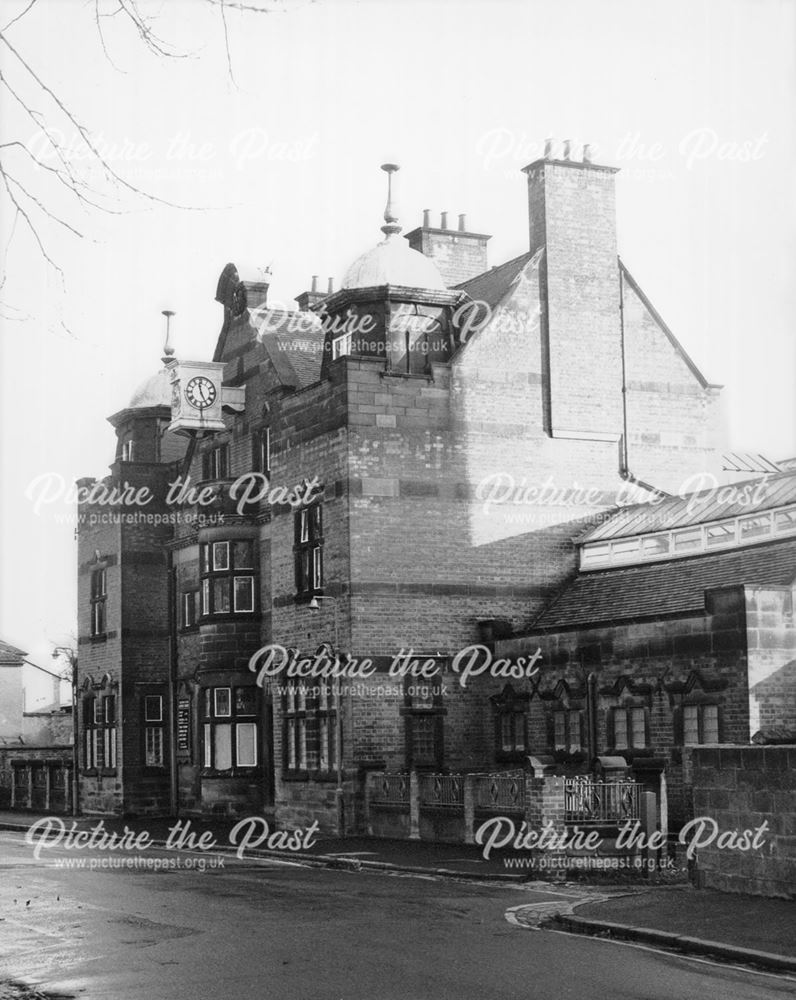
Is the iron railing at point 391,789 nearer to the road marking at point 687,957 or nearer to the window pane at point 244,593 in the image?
the window pane at point 244,593

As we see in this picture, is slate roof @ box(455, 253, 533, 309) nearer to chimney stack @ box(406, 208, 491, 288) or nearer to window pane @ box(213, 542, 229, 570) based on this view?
chimney stack @ box(406, 208, 491, 288)

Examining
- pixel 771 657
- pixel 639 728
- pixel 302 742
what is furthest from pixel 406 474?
pixel 771 657

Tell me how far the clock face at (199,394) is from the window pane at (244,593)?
4.66 metres

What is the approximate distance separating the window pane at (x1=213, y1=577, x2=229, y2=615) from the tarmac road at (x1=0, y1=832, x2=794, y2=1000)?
15.8 meters

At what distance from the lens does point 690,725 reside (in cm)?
2739

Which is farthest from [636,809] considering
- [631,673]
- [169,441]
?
[169,441]

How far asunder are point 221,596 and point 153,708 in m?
6.53

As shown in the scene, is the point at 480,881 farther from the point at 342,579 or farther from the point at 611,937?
the point at 342,579

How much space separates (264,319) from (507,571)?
34.2ft

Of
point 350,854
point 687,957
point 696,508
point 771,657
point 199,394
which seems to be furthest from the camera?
point 199,394

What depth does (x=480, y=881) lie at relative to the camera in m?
23.2

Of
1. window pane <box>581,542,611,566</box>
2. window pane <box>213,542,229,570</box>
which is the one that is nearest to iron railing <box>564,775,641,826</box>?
window pane <box>581,542,611,566</box>

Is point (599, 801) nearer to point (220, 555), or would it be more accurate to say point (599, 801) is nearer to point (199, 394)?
point (220, 555)

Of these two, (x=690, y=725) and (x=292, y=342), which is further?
(x=292, y=342)
